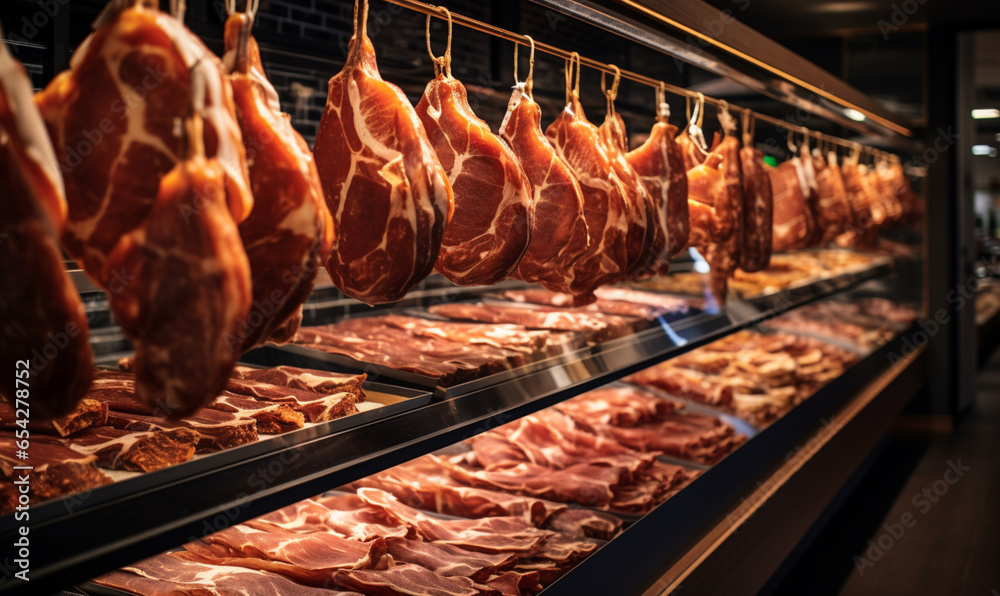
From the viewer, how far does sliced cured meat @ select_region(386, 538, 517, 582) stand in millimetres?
2180

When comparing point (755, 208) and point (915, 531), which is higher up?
point (755, 208)

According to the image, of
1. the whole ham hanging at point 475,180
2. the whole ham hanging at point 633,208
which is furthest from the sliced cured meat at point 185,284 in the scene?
the whole ham hanging at point 633,208

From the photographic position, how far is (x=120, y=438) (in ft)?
4.58

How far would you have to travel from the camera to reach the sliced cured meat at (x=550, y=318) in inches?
107

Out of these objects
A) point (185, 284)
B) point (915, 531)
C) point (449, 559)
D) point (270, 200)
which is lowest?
point (915, 531)

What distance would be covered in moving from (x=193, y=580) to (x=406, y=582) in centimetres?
49

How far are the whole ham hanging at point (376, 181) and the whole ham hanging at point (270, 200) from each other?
31 centimetres

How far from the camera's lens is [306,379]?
6.22 ft

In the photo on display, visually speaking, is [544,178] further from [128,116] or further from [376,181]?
[128,116]

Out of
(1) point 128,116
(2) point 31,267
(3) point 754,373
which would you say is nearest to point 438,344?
(1) point 128,116

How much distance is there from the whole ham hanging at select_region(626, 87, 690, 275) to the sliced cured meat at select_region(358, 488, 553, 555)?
0.89 metres

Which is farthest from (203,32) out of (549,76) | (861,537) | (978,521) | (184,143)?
(978,521)

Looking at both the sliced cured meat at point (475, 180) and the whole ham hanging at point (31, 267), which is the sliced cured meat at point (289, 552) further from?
the whole ham hanging at point (31, 267)

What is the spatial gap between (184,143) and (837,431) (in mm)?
4149
